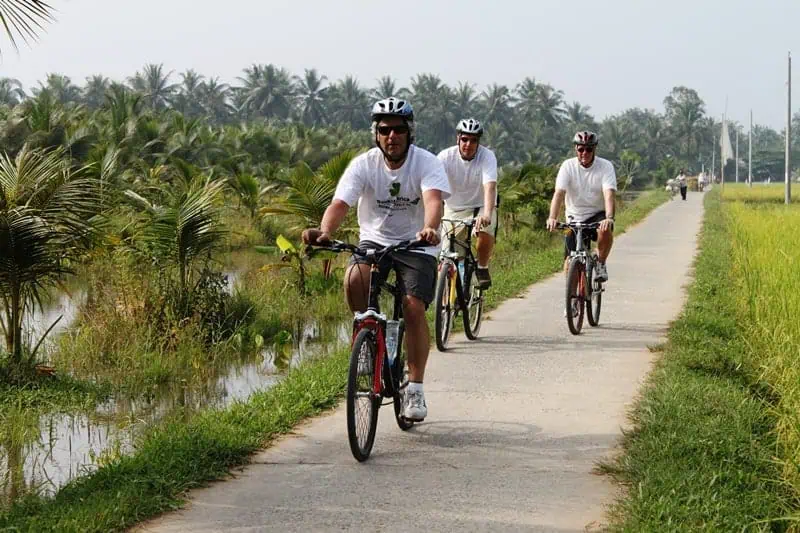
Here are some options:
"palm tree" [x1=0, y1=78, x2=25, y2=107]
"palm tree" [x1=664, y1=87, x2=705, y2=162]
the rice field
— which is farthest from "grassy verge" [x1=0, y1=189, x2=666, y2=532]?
"palm tree" [x1=664, y1=87, x2=705, y2=162]

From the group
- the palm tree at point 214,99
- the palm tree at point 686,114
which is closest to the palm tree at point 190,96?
the palm tree at point 214,99

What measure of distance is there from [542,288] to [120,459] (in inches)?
320

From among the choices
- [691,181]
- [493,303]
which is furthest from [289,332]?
[691,181]

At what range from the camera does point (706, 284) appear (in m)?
12.3

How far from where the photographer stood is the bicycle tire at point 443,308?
8312 mm

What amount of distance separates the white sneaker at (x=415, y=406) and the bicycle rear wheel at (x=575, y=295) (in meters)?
3.42

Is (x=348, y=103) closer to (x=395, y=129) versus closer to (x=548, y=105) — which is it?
(x=548, y=105)

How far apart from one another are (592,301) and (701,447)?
15.6 feet

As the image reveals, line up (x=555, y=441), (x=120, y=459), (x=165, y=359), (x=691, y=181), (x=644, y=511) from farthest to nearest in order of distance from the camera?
(x=691, y=181) < (x=165, y=359) < (x=555, y=441) < (x=120, y=459) < (x=644, y=511)

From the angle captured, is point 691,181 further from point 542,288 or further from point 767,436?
point 767,436

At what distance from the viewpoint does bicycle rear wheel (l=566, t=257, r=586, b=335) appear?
907 centimetres

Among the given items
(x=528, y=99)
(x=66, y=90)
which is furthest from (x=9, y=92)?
(x=528, y=99)

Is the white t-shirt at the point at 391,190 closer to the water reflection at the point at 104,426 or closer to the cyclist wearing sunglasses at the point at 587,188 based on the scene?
the water reflection at the point at 104,426

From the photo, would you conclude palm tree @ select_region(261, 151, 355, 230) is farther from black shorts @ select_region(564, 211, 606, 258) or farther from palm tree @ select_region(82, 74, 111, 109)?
palm tree @ select_region(82, 74, 111, 109)
